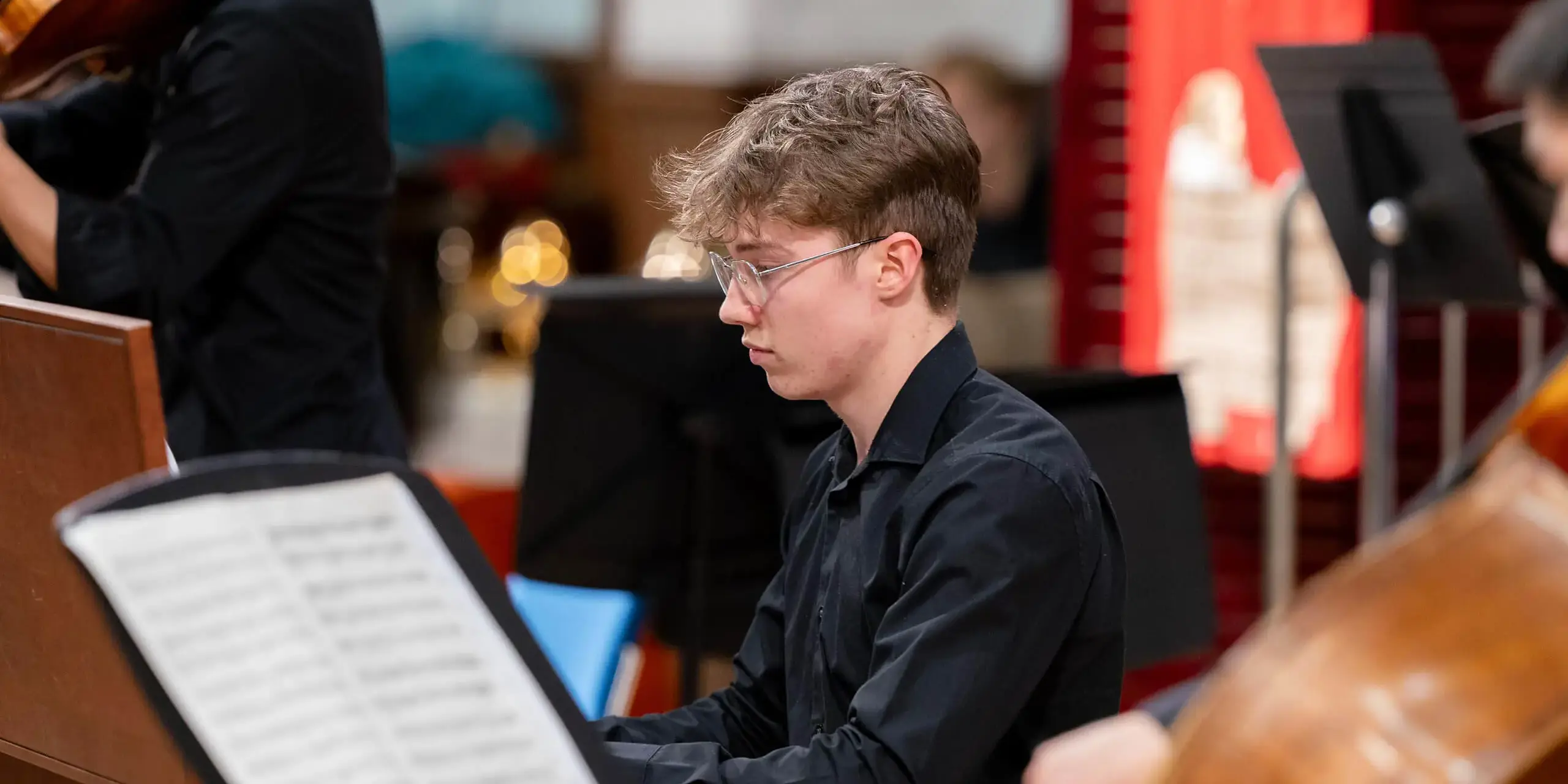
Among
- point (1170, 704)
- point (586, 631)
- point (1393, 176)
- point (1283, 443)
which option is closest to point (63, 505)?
point (1170, 704)

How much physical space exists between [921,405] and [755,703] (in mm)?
348

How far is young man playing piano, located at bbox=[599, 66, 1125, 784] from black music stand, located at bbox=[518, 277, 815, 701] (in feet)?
3.50

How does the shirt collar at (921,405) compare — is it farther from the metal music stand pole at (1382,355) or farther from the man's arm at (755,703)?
the metal music stand pole at (1382,355)

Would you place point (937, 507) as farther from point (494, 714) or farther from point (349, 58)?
point (349, 58)

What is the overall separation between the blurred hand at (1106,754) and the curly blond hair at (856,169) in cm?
51

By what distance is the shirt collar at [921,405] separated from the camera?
143cm

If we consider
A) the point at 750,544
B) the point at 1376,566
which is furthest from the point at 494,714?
the point at 750,544

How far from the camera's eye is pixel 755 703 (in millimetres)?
1596

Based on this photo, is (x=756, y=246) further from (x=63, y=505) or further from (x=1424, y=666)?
(x=1424, y=666)

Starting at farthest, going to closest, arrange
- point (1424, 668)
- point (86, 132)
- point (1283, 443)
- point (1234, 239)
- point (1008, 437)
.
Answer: point (1234, 239) < point (1283, 443) < point (86, 132) < point (1008, 437) < point (1424, 668)

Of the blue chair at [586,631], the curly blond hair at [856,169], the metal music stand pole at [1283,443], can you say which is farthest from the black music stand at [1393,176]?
the curly blond hair at [856,169]

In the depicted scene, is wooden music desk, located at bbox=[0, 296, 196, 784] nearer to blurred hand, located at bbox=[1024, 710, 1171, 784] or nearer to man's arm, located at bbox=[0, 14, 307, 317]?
man's arm, located at bbox=[0, 14, 307, 317]

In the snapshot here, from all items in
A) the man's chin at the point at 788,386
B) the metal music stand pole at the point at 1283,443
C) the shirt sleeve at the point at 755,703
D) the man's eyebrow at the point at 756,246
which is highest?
the man's eyebrow at the point at 756,246

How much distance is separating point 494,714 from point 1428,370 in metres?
3.34
